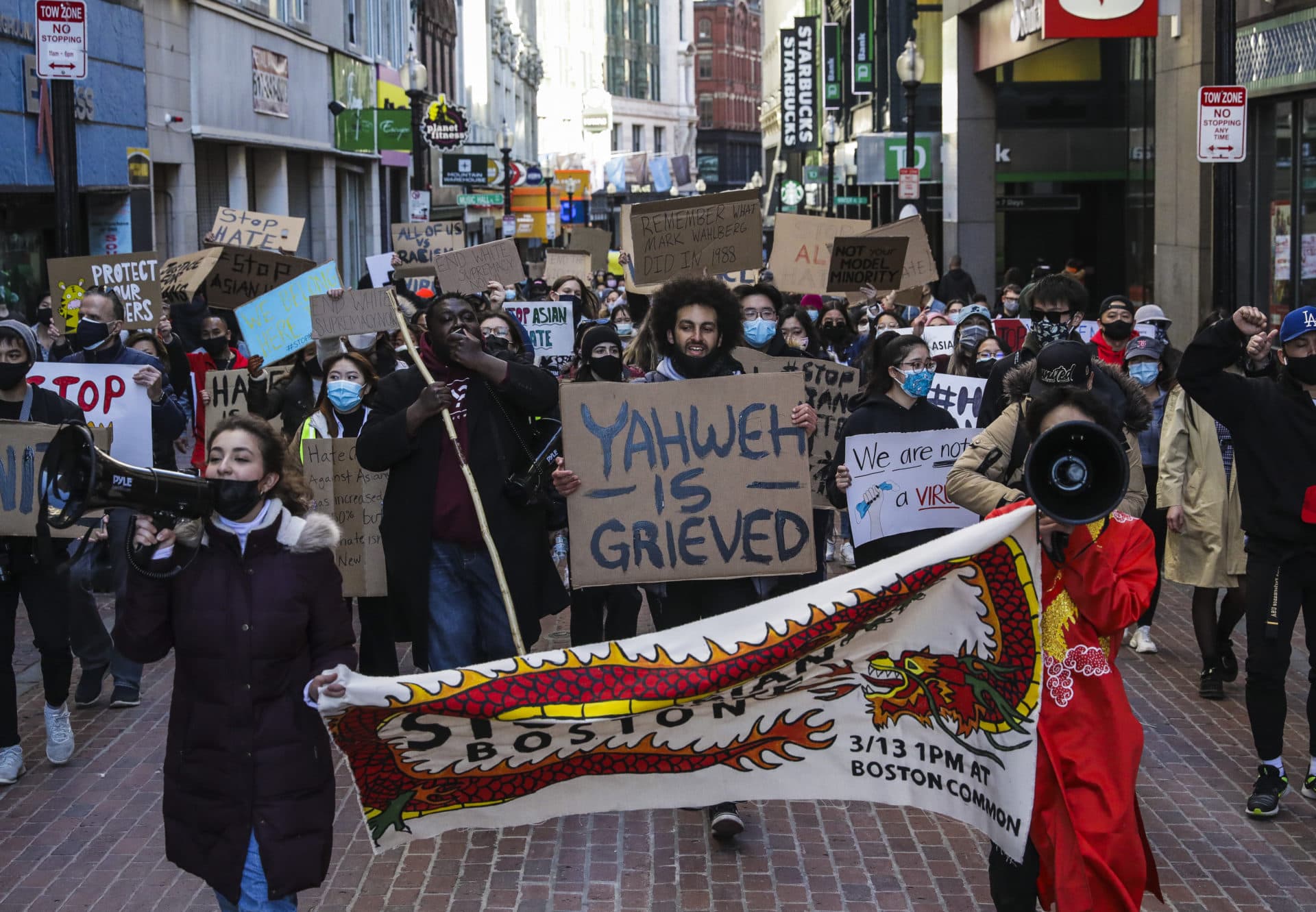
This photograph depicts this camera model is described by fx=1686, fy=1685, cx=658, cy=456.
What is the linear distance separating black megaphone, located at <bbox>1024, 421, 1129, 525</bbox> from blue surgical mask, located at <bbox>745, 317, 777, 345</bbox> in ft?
14.3

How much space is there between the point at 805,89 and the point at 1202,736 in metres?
53.8

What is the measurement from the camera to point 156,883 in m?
6.11

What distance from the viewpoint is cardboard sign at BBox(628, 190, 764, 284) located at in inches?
454

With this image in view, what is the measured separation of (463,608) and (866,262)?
943 cm

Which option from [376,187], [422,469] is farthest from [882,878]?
[376,187]

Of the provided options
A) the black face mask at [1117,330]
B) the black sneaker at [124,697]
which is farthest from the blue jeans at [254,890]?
the black face mask at [1117,330]

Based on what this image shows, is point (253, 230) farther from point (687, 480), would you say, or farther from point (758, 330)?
point (687, 480)

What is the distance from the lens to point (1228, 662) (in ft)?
29.2

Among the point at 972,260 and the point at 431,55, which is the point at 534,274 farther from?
the point at 431,55

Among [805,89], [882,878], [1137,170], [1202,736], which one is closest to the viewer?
[882,878]

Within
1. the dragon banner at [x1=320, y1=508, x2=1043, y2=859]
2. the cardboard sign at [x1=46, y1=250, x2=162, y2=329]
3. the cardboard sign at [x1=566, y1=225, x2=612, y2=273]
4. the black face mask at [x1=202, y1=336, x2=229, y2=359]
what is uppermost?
the cardboard sign at [x1=566, y1=225, x2=612, y2=273]

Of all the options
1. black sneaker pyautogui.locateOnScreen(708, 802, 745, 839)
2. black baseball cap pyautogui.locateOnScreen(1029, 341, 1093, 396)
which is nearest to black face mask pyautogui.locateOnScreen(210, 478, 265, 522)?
black sneaker pyautogui.locateOnScreen(708, 802, 745, 839)

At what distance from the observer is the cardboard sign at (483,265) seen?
1579 centimetres

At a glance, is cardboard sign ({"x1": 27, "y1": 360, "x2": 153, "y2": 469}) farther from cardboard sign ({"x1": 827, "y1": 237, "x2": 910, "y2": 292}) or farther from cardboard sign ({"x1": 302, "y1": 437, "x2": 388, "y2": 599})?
cardboard sign ({"x1": 827, "y1": 237, "x2": 910, "y2": 292})
